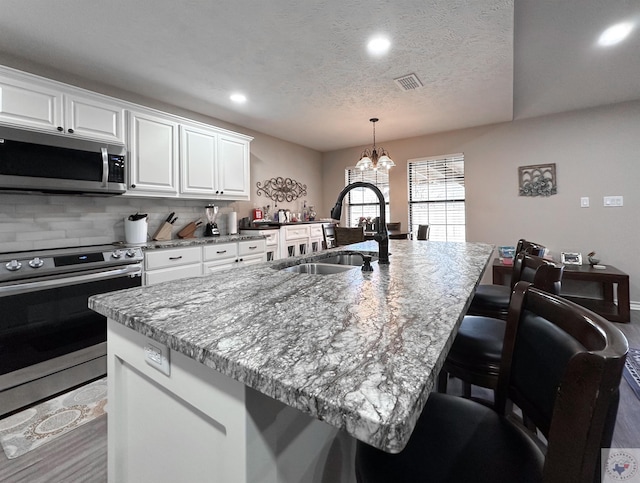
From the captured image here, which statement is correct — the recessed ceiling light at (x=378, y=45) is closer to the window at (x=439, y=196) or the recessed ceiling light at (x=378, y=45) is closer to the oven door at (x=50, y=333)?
the oven door at (x=50, y=333)

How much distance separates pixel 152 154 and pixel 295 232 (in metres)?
2.13

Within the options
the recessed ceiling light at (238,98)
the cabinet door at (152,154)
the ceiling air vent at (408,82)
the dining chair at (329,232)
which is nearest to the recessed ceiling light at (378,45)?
the ceiling air vent at (408,82)

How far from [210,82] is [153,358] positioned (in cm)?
299

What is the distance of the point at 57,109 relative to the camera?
2.45 m

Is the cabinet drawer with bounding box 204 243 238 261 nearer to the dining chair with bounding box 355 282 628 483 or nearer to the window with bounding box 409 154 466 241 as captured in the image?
the dining chair with bounding box 355 282 628 483

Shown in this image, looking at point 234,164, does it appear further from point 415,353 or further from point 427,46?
point 415,353

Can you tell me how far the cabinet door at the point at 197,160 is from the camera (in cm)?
334

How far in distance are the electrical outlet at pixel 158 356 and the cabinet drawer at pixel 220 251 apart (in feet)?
8.29

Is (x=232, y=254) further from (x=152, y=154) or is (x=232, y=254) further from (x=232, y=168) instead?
(x=152, y=154)

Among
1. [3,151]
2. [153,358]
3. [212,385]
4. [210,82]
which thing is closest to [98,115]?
[3,151]

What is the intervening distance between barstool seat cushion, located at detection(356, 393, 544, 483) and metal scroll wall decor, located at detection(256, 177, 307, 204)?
4.39 meters

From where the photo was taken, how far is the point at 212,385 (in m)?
0.68

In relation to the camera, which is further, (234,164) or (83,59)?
(234,164)

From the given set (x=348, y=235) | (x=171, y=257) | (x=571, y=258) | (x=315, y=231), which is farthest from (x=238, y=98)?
(x=571, y=258)
